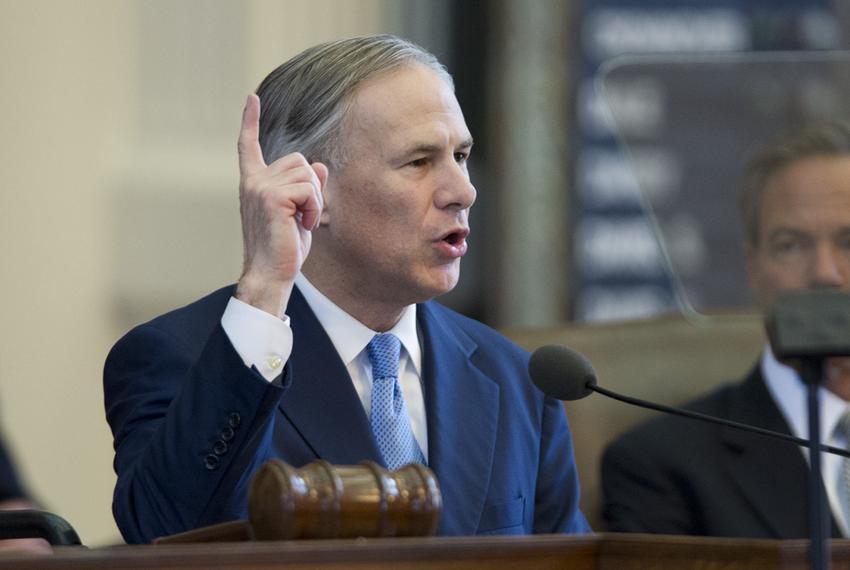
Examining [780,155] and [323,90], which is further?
[780,155]

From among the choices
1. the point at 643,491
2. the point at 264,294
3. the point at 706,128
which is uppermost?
the point at 706,128

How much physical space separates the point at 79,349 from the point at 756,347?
2282 mm

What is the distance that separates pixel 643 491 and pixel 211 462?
4.26ft

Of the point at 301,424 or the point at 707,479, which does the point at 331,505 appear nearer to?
the point at 301,424

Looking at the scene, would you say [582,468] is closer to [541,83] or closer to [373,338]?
[373,338]

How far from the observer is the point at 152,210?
5.37 metres

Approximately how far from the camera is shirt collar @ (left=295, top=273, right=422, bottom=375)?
257 cm

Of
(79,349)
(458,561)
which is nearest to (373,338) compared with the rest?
(458,561)

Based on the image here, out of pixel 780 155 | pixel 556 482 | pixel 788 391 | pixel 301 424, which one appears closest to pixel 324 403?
pixel 301 424

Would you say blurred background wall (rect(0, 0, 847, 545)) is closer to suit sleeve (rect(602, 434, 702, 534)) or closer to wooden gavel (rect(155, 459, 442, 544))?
suit sleeve (rect(602, 434, 702, 534))

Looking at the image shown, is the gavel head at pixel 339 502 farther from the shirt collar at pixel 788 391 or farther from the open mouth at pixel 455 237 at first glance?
the shirt collar at pixel 788 391

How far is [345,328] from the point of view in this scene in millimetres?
2582

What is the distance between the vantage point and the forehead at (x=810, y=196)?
336 centimetres

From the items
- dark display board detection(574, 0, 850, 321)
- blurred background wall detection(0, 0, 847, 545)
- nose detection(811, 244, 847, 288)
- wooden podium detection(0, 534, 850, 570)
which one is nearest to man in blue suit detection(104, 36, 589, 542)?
wooden podium detection(0, 534, 850, 570)
